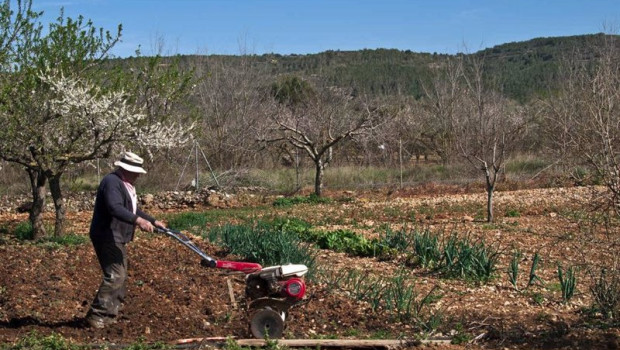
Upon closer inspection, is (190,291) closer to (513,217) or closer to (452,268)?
(452,268)

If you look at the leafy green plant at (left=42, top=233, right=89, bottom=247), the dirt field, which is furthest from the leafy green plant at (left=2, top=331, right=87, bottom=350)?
the leafy green plant at (left=42, top=233, right=89, bottom=247)

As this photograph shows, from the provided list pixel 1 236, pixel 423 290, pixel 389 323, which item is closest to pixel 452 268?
pixel 423 290

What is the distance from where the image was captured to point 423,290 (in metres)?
9.32

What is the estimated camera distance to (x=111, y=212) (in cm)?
740

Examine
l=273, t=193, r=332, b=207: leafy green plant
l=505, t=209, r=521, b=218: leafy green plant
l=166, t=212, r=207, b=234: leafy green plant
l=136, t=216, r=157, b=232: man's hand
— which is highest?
l=136, t=216, r=157, b=232: man's hand

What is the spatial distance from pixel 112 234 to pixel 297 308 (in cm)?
211

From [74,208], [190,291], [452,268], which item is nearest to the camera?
[190,291]

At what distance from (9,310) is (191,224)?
7690mm

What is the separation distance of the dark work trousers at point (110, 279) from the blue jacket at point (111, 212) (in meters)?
0.08

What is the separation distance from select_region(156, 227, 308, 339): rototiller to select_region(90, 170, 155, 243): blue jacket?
1.12 m

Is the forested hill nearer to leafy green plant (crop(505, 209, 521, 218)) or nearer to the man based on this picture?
leafy green plant (crop(505, 209, 521, 218))

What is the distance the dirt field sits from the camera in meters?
7.20

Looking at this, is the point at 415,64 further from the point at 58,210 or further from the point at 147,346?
the point at 147,346

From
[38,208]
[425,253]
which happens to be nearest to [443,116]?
[38,208]
